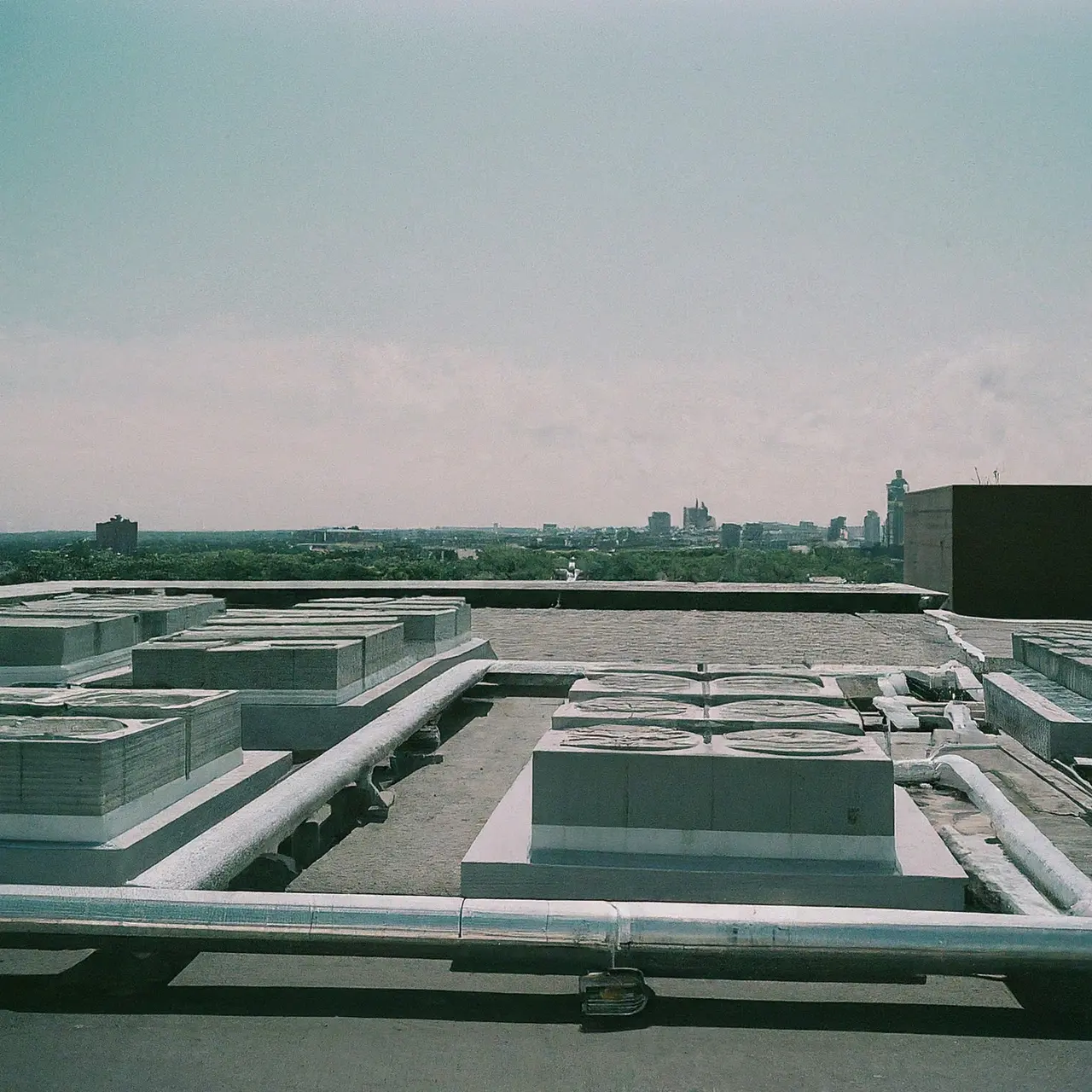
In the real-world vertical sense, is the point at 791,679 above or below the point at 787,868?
above

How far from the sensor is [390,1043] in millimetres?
4793

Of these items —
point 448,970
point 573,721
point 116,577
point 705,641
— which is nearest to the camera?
point 448,970

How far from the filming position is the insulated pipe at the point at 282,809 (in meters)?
6.42

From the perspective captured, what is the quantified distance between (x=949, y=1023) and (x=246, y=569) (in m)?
29.4

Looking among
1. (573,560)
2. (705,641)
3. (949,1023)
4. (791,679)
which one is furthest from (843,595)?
(949,1023)

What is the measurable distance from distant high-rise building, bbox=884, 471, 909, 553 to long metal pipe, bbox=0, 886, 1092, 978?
116 feet

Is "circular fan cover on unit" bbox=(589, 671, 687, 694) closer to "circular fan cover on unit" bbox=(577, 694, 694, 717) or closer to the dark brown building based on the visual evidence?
"circular fan cover on unit" bbox=(577, 694, 694, 717)

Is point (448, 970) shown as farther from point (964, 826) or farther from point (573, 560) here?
point (573, 560)

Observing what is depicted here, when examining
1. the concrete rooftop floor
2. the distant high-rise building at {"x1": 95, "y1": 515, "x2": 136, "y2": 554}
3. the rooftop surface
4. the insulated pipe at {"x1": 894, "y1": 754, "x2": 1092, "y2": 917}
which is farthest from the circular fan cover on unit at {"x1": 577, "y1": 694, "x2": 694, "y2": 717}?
the distant high-rise building at {"x1": 95, "y1": 515, "x2": 136, "y2": 554}

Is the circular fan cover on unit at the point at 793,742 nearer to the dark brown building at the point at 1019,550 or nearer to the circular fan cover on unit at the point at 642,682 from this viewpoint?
the circular fan cover on unit at the point at 642,682

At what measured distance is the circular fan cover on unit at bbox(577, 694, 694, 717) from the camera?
8.09 m

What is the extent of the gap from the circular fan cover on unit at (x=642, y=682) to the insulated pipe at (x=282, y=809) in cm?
219

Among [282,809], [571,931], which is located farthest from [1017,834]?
[282,809]

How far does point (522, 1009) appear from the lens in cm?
519
